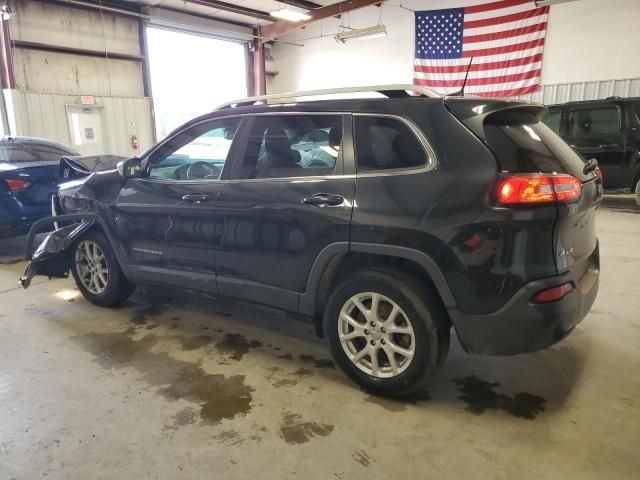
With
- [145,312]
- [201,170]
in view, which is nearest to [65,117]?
A: [145,312]

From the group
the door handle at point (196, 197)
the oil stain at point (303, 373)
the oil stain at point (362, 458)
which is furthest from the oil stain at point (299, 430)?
the door handle at point (196, 197)

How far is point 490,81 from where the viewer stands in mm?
11492

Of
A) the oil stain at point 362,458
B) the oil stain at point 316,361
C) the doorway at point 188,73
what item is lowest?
the oil stain at point 362,458

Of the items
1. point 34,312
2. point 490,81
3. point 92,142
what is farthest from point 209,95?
point 34,312

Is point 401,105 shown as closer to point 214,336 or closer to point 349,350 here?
point 349,350

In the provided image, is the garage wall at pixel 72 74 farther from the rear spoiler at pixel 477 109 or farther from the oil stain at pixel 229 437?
the rear spoiler at pixel 477 109

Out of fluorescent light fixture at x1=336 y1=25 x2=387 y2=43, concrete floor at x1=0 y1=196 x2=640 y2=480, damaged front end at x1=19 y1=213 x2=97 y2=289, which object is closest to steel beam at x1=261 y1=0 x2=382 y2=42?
fluorescent light fixture at x1=336 y1=25 x2=387 y2=43

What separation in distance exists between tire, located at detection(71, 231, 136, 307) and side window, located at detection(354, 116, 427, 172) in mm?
2306

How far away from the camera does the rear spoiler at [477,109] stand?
217 centimetres

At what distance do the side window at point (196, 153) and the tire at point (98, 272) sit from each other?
2.69ft

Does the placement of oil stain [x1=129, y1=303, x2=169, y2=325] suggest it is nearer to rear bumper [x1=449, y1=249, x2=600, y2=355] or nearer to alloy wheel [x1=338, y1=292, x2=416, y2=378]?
alloy wheel [x1=338, y1=292, x2=416, y2=378]

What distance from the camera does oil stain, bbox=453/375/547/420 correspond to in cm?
233

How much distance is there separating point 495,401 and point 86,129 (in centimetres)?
1188

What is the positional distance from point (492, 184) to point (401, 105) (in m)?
0.65
